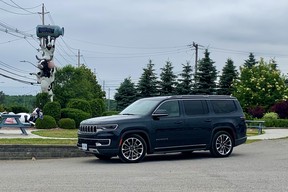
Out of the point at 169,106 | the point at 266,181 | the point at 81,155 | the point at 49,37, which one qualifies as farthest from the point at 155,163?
the point at 49,37

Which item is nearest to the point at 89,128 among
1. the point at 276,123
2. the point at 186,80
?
the point at 276,123

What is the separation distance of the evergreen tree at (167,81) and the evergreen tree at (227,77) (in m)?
5.07

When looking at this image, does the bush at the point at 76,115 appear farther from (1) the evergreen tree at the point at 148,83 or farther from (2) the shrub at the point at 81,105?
(1) the evergreen tree at the point at 148,83

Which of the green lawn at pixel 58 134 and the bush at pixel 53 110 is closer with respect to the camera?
the green lawn at pixel 58 134

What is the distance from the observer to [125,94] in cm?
5756

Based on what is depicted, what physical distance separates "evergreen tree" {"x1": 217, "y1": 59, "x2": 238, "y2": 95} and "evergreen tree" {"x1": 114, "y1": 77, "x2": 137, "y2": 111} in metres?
9.55

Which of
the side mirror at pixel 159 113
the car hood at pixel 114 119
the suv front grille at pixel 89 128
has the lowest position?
the suv front grille at pixel 89 128

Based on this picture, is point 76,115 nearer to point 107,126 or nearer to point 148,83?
point 107,126

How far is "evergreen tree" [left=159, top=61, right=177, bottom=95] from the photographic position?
2123 inches

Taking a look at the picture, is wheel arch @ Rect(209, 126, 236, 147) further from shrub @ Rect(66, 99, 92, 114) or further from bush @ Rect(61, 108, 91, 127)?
shrub @ Rect(66, 99, 92, 114)

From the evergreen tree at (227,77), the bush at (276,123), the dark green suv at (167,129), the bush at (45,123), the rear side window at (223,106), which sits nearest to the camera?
the dark green suv at (167,129)

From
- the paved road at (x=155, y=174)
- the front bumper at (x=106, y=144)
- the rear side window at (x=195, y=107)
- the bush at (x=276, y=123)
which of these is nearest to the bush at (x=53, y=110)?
the bush at (x=276, y=123)

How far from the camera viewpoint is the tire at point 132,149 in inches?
532

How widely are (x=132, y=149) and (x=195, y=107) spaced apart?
8.16 ft
